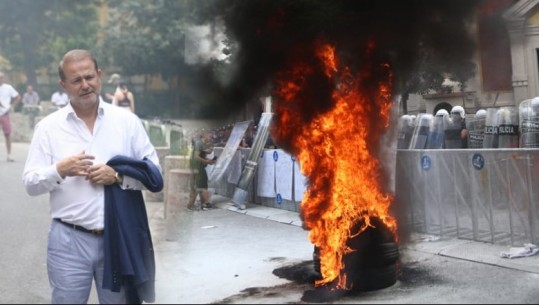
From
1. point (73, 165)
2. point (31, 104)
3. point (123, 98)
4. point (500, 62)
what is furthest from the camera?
point (31, 104)

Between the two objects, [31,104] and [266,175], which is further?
[31,104]

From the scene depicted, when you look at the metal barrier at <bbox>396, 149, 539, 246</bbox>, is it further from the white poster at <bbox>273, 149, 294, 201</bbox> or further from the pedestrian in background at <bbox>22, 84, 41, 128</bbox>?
the pedestrian in background at <bbox>22, 84, 41, 128</bbox>

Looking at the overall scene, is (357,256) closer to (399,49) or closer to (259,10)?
(399,49)

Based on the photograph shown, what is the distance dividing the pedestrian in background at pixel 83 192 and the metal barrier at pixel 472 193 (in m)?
3.68

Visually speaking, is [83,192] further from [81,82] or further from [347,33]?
[347,33]

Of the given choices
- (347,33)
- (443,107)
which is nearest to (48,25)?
(443,107)

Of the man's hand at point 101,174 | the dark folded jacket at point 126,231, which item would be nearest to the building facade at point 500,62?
the dark folded jacket at point 126,231

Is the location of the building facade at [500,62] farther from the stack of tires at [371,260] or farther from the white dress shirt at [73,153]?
the white dress shirt at [73,153]

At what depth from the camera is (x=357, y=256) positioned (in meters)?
3.96

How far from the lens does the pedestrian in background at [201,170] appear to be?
20.4ft

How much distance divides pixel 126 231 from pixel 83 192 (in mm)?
286

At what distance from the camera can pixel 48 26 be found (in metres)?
10.5

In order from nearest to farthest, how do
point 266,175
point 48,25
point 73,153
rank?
point 73,153 → point 266,175 → point 48,25

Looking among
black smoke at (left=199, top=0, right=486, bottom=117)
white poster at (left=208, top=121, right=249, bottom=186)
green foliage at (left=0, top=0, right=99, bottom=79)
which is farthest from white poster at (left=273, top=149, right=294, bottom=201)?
green foliage at (left=0, top=0, right=99, bottom=79)
